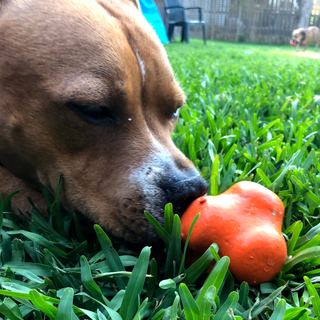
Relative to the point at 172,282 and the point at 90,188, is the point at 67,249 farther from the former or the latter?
the point at 172,282

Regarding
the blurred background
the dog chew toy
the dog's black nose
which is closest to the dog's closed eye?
the dog's black nose

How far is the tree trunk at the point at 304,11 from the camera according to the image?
19219 mm

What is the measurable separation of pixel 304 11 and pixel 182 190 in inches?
841

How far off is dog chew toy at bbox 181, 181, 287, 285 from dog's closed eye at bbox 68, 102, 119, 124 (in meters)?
0.52

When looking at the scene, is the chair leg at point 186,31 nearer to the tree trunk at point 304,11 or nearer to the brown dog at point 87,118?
the tree trunk at point 304,11

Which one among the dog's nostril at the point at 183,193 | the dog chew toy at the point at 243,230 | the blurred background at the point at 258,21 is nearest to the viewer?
the dog chew toy at the point at 243,230

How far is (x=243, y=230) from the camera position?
3.90 ft

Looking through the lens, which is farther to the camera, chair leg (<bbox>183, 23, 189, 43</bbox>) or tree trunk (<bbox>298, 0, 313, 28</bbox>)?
tree trunk (<bbox>298, 0, 313, 28</bbox>)

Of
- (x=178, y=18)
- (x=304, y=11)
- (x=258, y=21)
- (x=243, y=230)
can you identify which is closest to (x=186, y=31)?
(x=178, y=18)

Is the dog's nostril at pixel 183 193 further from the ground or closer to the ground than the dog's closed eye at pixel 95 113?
closer to the ground

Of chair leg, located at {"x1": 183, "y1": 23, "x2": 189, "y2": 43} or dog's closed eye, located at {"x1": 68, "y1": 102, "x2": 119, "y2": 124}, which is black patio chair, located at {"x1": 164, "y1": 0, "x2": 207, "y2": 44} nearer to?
chair leg, located at {"x1": 183, "y1": 23, "x2": 189, "y2": 43}

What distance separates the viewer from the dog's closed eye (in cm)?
147

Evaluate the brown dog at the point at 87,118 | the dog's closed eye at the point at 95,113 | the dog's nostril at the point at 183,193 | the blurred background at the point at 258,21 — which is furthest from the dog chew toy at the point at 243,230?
the blurred background at the point at 258,21

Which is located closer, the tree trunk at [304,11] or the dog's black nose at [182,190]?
the dog's black nose at [182,190]
